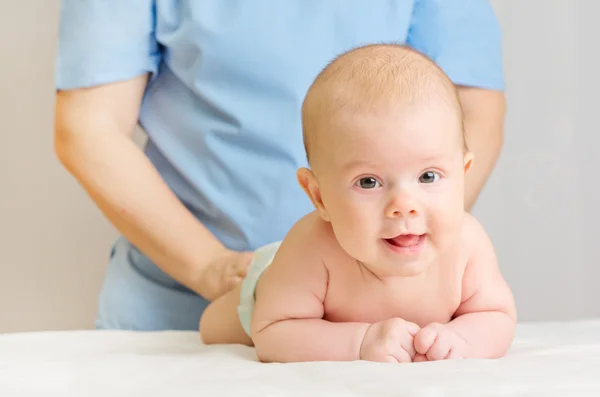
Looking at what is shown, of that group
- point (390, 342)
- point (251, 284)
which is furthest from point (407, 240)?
point (251, 284)

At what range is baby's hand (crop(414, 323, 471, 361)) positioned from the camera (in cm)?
87

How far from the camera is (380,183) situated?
2.81ft

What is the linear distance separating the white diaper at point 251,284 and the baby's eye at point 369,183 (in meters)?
0.24

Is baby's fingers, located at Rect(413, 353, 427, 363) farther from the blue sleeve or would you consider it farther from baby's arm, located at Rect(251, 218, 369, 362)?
the blue sleeve

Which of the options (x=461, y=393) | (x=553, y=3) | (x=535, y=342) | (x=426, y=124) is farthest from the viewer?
(x=553, y=3)

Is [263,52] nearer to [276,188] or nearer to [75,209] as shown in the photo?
[276,188]

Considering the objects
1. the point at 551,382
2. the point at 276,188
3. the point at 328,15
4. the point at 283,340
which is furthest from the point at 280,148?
the point at 551,382

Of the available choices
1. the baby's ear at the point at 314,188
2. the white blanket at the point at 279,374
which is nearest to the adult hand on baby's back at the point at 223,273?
the white blanket at the point at 279,374

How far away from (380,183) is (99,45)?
0.60 m

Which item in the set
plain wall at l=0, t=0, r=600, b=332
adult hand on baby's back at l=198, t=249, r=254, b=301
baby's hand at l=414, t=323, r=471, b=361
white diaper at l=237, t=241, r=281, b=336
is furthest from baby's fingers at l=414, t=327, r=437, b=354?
plain wall at l=0, t=0, r=600, b=332

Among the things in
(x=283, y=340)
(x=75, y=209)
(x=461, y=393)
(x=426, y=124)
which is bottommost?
(x=75, y=209)

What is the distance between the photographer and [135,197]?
1287 mm

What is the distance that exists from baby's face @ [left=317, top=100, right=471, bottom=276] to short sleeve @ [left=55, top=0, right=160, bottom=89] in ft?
1.72

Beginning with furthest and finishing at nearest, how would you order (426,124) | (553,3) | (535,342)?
(553,3) → (535,342) → (426,124)
